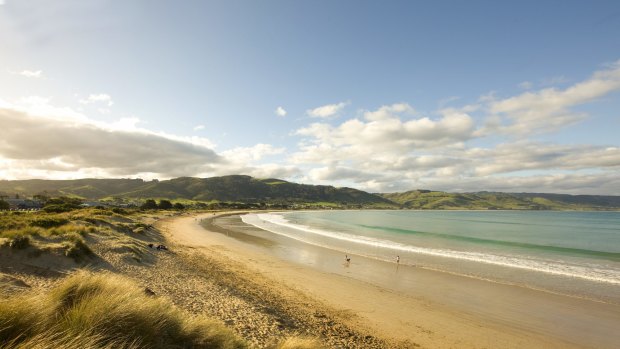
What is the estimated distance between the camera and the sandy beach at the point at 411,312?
425 inches

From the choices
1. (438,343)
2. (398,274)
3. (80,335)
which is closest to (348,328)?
(438,343)

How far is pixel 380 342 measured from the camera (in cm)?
1038

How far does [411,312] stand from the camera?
44.9 feet

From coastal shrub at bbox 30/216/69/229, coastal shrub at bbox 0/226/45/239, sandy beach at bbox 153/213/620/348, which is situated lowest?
sandy beach at bbox 153/213/620/348

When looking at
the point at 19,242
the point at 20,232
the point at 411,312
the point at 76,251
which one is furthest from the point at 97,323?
the point at 20,232

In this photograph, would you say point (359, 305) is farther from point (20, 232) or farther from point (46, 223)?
point (46, 223)

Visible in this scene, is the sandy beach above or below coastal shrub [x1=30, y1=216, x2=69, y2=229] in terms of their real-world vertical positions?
below

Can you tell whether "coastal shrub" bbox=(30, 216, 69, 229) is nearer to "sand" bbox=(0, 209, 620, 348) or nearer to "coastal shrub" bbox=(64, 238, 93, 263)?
"sand" bbox=(0, 209, 620, 348)

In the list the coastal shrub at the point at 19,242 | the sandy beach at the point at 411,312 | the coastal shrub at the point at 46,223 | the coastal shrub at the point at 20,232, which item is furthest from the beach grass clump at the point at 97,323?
the coastal shrub at the point at 46,223

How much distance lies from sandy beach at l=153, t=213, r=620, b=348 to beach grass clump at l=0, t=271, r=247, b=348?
3226mm

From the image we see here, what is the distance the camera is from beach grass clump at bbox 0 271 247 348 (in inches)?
168

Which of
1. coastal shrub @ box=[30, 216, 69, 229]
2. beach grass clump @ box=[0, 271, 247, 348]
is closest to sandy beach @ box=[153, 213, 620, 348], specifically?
beach grass clump @ box=[0, 271, 247, 348]

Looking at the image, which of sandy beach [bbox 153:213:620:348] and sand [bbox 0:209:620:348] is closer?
sand [bbox 0:209:620:348]

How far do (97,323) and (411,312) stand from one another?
12347 millimetres
